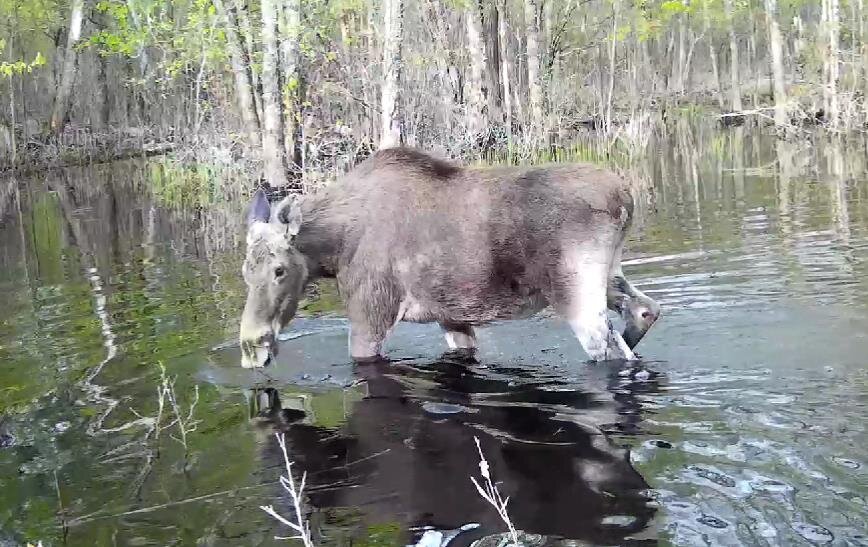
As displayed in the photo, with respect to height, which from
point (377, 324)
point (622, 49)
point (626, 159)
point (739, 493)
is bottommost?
point (739, 493)

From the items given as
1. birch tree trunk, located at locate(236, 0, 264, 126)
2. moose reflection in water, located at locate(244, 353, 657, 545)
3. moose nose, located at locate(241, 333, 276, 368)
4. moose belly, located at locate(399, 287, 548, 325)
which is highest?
birch tree trunk, located at locate(236, 0, 264, 126)

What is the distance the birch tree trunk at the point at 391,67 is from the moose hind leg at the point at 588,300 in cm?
1038

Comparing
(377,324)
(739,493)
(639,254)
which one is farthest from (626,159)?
(739,493)

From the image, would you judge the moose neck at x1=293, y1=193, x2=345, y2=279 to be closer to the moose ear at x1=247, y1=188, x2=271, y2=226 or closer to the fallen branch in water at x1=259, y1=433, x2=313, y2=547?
the moose ear at x1=247, y1=188, x2=271, y2=226

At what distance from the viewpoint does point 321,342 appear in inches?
357

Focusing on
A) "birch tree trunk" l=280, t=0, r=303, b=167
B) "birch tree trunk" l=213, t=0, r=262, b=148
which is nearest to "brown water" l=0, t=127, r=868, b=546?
"birch tree trunk" l=280, t=0, r=303, b=167

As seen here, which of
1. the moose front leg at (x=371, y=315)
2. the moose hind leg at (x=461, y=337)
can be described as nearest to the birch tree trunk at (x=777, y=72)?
the moose hind leg at (x=461, y=337)

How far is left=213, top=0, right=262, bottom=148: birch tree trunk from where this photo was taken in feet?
67.7

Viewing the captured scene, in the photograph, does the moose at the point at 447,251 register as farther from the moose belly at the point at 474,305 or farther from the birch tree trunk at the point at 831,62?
the birch tree trunk at the point at 831,62

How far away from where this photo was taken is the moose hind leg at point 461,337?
8203mm

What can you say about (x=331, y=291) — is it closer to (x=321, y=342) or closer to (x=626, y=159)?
(x=321, y=342)

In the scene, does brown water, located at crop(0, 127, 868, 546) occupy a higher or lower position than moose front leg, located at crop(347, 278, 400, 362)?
lower

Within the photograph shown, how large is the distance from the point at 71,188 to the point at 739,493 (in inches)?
1164

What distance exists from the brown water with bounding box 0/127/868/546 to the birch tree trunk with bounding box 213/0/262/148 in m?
9.47
